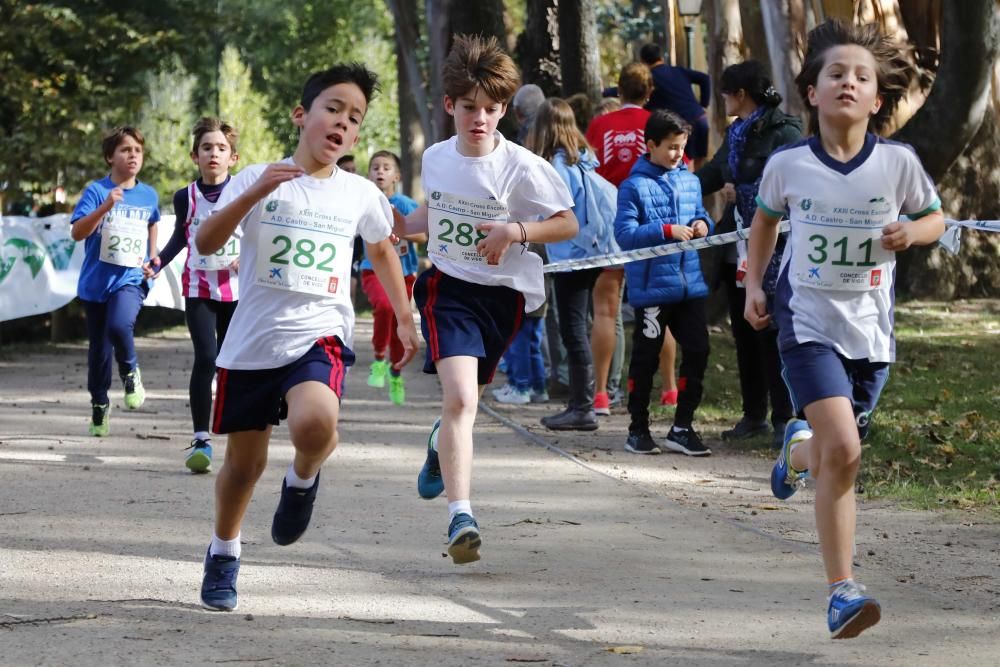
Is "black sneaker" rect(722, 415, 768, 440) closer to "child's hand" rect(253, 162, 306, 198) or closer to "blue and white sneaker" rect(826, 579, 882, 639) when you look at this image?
"blue and white sneaker" rect(826, 579, 882, 639)

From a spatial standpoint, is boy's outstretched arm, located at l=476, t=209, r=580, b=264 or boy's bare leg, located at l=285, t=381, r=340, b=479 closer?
boy's bare leg, located at l=285, t=381, r=340, b=479

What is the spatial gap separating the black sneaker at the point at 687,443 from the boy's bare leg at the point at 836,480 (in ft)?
14.9

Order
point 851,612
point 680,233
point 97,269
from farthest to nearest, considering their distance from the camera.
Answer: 1. point 97,269
2. point 680,233
3. point 851,612

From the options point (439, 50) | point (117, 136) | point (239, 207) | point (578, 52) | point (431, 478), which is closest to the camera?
point (239, 207)

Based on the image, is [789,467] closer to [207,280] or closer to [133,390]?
[207,280]

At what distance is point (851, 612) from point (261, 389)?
2.16 meters

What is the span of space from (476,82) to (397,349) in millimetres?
6542

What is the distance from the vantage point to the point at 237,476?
5746mm

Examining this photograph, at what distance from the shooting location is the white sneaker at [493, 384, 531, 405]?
12792 mm

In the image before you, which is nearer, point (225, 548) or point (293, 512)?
point (225, 548)

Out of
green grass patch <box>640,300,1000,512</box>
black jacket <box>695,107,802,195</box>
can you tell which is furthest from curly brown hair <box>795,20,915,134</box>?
black jacket <box>695,107,802,195</box>

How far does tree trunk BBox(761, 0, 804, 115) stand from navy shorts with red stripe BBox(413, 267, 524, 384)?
8.70m

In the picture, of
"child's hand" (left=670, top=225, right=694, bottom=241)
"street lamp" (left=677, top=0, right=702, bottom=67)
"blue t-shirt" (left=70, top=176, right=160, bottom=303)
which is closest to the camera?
"child's hand" (left=670, top=225, right=694, bottom=241)

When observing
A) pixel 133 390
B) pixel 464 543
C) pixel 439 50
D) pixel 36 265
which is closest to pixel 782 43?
pixel 439 50
